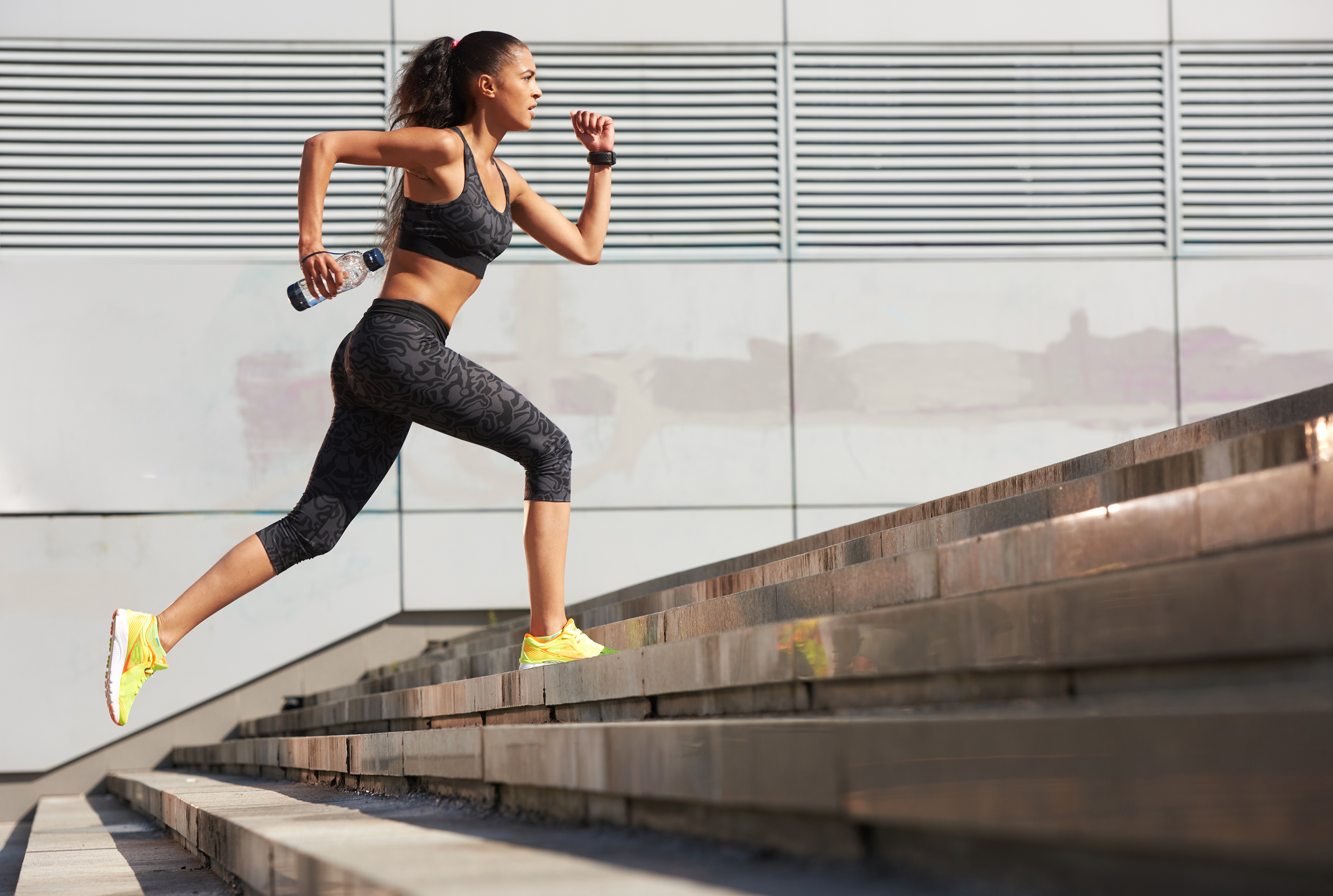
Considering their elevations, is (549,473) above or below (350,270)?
below

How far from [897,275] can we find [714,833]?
18.8ft

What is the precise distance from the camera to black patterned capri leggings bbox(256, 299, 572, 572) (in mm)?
2730

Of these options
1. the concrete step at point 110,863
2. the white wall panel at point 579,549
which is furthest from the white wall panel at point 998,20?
the concrete step at point 110,863

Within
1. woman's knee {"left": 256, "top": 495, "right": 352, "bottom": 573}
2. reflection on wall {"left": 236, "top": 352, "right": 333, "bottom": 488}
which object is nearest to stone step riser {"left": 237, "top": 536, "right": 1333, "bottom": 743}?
woman's knee {"left": 256, "top": 495, "right": 352, "bottom": 573}

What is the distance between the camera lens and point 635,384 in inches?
268

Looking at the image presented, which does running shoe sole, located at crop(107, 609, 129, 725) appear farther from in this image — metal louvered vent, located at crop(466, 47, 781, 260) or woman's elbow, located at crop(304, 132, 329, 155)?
metal louvered vent, located at crop(466, 47, 781, 260)

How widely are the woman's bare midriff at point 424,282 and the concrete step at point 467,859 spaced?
1137mm

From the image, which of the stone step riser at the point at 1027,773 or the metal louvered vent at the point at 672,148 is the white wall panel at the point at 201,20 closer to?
the metal louvered vent at the point at 672,148

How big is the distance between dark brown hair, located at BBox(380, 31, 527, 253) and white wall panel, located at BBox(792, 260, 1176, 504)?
4.14m

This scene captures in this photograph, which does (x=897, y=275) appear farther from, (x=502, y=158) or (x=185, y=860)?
(x=185, y=860)

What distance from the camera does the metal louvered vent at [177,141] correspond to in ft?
22.2

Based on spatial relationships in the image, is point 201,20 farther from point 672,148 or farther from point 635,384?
point 635,384

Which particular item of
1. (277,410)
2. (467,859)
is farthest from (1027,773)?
(277,410)

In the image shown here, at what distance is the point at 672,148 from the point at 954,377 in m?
2.11
